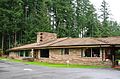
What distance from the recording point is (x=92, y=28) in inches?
2638

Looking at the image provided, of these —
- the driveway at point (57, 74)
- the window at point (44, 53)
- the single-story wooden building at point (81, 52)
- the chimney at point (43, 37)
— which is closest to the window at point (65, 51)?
the single-story wooden building at point (81, 52)

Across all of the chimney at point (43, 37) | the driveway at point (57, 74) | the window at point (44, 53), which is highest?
the chimney at point (43, 37)

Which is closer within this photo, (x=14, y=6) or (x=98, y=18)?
(x=14, y=6)

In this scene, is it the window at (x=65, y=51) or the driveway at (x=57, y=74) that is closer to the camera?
the driveway at (x=57, y=74)

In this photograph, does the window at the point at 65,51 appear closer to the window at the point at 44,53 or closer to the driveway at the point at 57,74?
Answer: the window at the point at 44,53

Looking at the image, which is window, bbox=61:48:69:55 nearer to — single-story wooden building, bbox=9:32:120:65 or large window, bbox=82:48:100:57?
single-story wooden building, bbox=9:32:120:65

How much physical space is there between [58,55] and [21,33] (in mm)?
25991

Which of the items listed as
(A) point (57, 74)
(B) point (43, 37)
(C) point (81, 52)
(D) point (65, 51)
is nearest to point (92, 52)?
(C) point (81, 52)

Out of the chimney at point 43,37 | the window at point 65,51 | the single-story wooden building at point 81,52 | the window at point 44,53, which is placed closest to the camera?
the single-story wooden building at point 81,52

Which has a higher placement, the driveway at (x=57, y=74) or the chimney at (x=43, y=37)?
the chimney at (x=43, y=37)

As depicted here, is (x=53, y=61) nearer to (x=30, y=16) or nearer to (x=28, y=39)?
(x=28, y=39)

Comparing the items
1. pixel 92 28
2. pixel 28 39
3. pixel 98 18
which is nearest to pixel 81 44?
pixel 28 39

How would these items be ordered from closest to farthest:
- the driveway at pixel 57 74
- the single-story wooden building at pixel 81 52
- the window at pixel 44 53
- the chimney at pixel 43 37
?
the driveway at pixel 57 74 → the single-story wooden building at pixel 81 52 → the window at pixel 44 53 → the chimney at pixel 43 37

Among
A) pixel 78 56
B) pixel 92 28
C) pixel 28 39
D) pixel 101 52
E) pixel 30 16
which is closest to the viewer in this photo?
pixel 101 52
